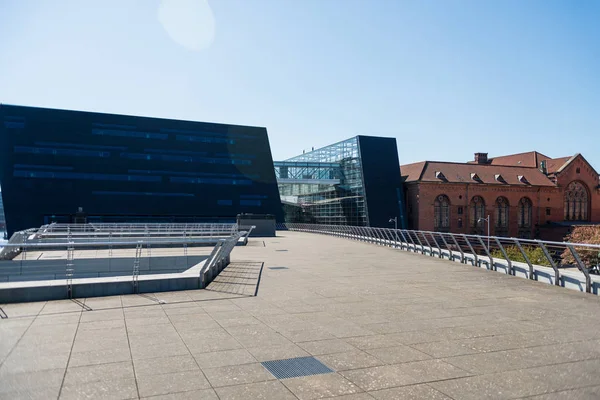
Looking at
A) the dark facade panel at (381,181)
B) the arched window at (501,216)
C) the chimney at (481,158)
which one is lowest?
the arched window at (501,216)

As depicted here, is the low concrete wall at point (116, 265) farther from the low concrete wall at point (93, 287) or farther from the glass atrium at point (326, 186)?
the glass atrium at point (326, 186)

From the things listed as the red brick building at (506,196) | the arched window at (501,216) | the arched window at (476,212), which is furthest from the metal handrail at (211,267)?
the arched window at (501,216)

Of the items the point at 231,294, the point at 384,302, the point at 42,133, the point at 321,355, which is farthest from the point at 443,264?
the point at 42,133

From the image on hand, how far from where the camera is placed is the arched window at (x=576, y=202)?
251 ft

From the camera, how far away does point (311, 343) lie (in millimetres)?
6414

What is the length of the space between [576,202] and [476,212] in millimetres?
19614

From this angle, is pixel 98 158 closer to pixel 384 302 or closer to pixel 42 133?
pixel 42 133

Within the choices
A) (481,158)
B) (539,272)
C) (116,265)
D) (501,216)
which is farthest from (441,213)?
(539,272)

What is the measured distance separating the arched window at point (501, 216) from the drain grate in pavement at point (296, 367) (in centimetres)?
7104

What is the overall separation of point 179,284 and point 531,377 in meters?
7.35

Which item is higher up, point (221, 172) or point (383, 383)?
point (221, 172)

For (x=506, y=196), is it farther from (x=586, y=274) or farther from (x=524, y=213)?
(x=586, y=274)

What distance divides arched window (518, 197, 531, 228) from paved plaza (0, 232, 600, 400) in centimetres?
6771

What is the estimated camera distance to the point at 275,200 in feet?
224
